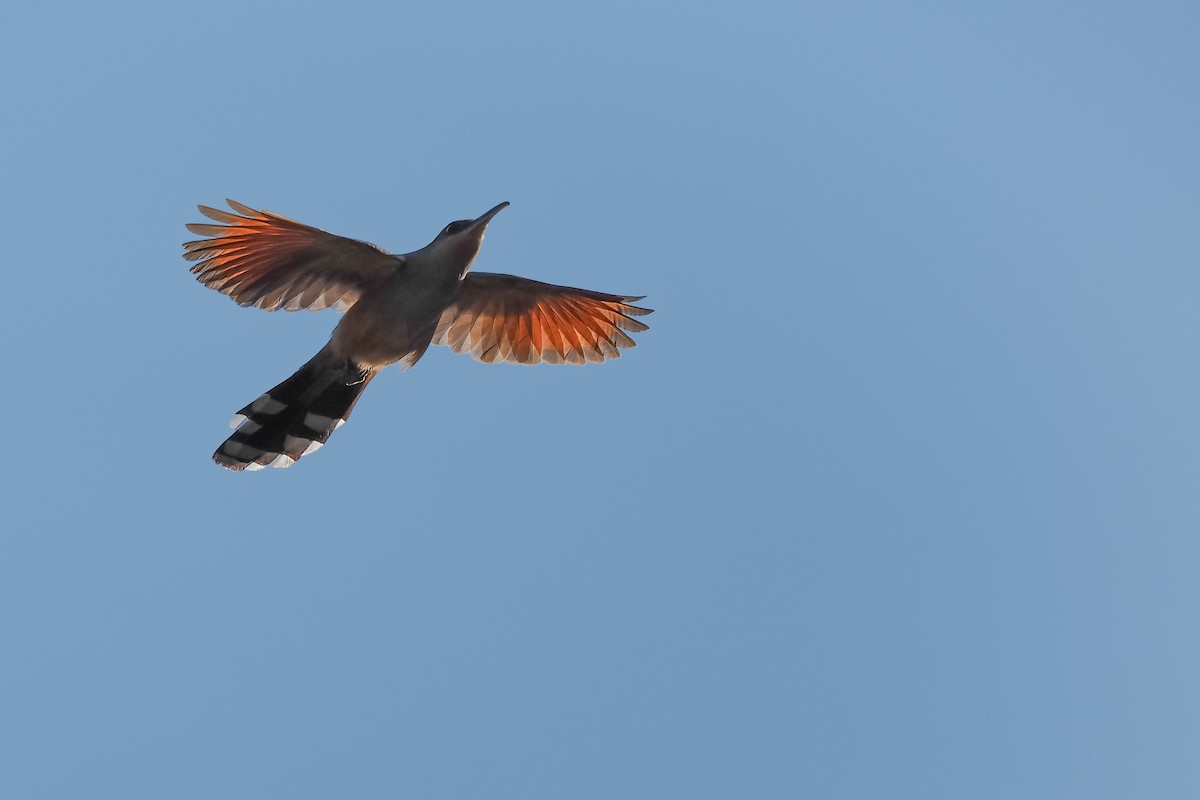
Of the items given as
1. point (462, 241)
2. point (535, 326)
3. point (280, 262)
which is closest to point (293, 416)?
point (280, 262)

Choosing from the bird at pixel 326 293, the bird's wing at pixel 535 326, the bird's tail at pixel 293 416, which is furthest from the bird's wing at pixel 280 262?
the bird's wing at pixel 535 326

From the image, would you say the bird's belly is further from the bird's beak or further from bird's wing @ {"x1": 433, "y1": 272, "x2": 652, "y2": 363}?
bird's wing @ {"x1": 433, "y1": 272, "x2": 652, "y2": 363}

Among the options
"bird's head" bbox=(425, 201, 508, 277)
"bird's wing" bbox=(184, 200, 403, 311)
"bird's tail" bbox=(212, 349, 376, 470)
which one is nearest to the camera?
"bird's wing" bbox=(184, 200, 403, 311)

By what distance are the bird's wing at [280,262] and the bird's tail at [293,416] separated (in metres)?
0.64

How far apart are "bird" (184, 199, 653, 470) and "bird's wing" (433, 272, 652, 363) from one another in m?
0.20

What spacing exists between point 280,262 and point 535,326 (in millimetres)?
2785

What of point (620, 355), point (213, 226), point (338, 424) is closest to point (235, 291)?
point (213, 226)

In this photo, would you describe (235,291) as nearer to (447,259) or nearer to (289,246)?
(289,246)

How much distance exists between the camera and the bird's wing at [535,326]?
1190 centimetres

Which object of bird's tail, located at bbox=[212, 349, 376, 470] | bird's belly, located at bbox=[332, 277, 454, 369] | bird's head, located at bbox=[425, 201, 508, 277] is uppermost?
bird's head, located at bbox=[425, 201, 508, 277]

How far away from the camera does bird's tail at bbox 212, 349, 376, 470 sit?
10.9 meters

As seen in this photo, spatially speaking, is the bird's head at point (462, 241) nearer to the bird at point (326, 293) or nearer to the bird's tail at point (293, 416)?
the bird at point (326, 293)

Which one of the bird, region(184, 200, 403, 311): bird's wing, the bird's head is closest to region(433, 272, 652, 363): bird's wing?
the bird

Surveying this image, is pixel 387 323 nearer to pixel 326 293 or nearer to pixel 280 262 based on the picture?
pixel 326 293
